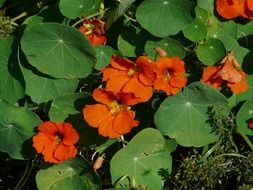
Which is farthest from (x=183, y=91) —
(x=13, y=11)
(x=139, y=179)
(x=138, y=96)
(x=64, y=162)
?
(x=13, y=11)

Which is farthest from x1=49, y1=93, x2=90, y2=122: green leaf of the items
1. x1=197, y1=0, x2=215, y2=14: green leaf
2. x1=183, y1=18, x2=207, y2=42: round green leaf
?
x1=197, y1=0, x2=215, y2=14: green leaf

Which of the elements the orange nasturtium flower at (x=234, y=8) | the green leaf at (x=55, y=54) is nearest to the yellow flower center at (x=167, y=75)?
the green leaf at (x=55, y=54)

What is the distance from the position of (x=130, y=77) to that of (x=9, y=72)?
560mm

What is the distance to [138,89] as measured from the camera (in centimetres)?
241

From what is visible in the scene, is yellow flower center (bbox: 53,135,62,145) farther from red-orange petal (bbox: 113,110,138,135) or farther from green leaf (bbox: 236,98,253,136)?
green leaf (bbox: 236,98,253,136)

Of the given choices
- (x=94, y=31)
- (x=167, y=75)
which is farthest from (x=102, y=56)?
(x=167, y=75)

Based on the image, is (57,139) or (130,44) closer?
(57,139)

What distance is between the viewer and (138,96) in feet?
7.79

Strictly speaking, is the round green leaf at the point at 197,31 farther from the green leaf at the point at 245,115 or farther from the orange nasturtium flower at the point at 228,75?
the green leaf at the point at 245,115

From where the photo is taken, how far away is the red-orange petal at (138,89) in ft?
7.81

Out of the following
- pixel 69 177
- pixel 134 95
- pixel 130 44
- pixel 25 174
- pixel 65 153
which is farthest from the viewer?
pixel 25 174

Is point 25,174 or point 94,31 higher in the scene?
point 94,31

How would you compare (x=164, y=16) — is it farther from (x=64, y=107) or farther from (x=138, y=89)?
(x=64, y=107)

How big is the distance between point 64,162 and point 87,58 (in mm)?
418
